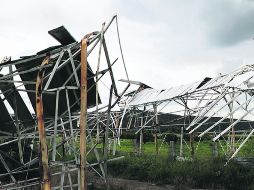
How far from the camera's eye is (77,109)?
11875 millimetres

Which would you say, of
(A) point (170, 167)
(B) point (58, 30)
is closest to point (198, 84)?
(A) point (170, 167)

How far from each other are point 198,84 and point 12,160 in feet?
44.3

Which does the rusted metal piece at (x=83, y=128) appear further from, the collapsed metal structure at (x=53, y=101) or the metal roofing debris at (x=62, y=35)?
the metal roofing debris at (x=62, y=35)

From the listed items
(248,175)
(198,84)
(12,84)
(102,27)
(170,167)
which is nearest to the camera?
(102,27)

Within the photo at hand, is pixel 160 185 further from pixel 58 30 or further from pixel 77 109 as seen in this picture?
pixel 58 30

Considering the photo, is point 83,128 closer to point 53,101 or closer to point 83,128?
point 83,128

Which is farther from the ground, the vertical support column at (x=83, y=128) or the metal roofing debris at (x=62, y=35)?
the metal roofing debris at (x=62, y=35)

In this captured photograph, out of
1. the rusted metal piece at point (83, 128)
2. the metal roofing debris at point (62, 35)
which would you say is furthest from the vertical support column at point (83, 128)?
the metal roofing debris at point (62, 35)

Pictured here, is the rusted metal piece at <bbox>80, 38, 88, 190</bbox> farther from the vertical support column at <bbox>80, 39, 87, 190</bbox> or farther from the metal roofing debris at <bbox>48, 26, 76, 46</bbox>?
the metal roofing debris at <bbox>48, 26, 76, 46</bbox>

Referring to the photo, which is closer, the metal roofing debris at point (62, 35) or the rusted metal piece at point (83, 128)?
the rusted metal piece at point (83, 128)

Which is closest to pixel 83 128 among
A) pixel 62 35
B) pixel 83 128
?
pixel 83 128

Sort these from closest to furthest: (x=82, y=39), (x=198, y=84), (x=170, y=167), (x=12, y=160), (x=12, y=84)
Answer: (x=82, y=39)
(x=12, y=84)
(x=12, y=160)
(x=170, y=167)
(x=198, y=84)

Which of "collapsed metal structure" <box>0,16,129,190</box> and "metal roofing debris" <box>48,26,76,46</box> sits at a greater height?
"metal roofing debris" <box>48,26,76,46</box>

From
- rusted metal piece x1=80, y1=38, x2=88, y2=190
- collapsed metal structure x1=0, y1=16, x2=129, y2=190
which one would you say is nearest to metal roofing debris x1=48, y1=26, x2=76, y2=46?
collapsed metal structure x1=0, y1=16, x2=129, y2=190
